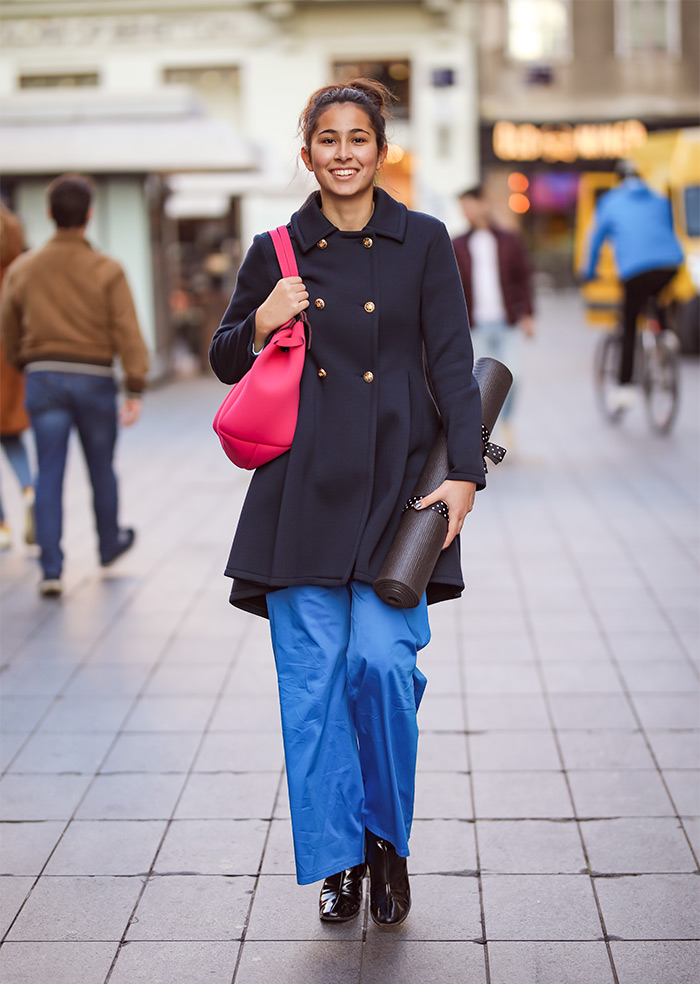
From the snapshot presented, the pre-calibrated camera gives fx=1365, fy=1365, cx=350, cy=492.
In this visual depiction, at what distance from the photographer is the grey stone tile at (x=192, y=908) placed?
3.15 meters

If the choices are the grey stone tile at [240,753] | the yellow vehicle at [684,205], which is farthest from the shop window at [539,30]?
the grey stone tile at [240,753]

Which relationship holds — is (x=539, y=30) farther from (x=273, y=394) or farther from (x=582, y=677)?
(x=273, y=394)

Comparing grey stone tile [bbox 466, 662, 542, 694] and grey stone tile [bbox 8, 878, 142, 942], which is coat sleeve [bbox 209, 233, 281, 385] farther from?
grey stone tile [bbox 466, 662, 542, 694]

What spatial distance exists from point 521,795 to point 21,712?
183 centimetres

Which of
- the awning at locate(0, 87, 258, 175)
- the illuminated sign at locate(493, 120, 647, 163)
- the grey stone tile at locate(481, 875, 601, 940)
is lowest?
the grey stone tile at locate(481, 875, 601, 940)

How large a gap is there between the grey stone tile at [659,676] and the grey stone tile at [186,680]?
1.51 meters

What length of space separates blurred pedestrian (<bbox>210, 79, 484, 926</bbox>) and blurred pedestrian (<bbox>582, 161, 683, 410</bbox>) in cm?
789

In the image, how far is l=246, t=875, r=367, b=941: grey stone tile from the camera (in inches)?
124

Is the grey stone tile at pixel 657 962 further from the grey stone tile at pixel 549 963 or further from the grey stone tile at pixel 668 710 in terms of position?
the grey stone tile at pixel 668 710

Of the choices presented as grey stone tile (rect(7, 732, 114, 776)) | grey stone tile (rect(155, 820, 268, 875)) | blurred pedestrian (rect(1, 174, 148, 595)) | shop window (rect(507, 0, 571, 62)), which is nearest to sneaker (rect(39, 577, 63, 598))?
blurred pedestrian (rect(1, 174, 148, 595))

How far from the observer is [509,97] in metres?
27.9

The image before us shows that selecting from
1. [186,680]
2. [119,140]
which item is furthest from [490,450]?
[119,140]

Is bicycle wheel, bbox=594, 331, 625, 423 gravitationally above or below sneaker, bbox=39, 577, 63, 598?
above

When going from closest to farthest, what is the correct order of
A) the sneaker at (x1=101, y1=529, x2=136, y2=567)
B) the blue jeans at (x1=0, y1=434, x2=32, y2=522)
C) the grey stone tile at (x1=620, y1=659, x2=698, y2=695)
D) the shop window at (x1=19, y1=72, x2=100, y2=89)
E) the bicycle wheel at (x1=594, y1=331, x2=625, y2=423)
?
the grey stone tile at (x1=620, y1=659, x2=698, y2=695), the sneaker at (x1=101, y1=529, x2=136, y2=567), the blue jeans at (x1=0, y1=434, x2=32, y2=522), the bicycle wheel at (x1=594, y1=331, x2=625, y2=423), the shop window at (x1=19, y1=72, x2=100, y2=89)
